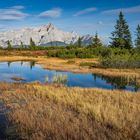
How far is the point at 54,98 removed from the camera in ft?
62.2

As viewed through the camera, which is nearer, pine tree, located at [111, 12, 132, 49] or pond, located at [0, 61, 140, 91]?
pond, located at [0, 61, 140, 91]

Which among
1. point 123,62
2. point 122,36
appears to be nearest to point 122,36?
point 122,36

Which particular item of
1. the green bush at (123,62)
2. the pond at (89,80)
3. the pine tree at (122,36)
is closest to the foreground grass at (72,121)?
the pond at (89,80)

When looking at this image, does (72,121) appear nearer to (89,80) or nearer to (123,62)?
(89,80)

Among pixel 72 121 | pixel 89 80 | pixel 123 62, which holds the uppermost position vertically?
pixel 123 62

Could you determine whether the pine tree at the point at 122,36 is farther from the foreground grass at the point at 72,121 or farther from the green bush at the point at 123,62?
the foreground grass at the point at 72,121

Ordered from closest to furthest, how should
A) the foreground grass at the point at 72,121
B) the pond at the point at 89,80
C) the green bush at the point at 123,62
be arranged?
the foreground grass at the point at 72,121 < the pond at the point at 89,80 < the green bush at the point at 123,62

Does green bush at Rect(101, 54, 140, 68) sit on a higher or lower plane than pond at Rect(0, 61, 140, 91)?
higher

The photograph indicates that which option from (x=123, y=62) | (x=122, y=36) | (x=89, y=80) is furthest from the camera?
(x=122, y=36)

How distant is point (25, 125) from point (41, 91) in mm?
9547

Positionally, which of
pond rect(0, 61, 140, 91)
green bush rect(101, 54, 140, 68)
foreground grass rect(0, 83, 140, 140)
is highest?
green bush rect(101, 54, 140, 68)

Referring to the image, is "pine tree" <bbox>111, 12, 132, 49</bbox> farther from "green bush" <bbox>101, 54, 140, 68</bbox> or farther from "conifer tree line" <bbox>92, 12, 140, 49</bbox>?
"green bush" <bbox>101, 54, 140, 68</bbox>

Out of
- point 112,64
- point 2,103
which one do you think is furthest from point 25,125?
point 112,64

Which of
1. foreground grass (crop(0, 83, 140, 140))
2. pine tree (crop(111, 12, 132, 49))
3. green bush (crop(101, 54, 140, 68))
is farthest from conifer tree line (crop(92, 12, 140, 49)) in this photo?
foreground grass (crop(0, 83, 140, 140))
